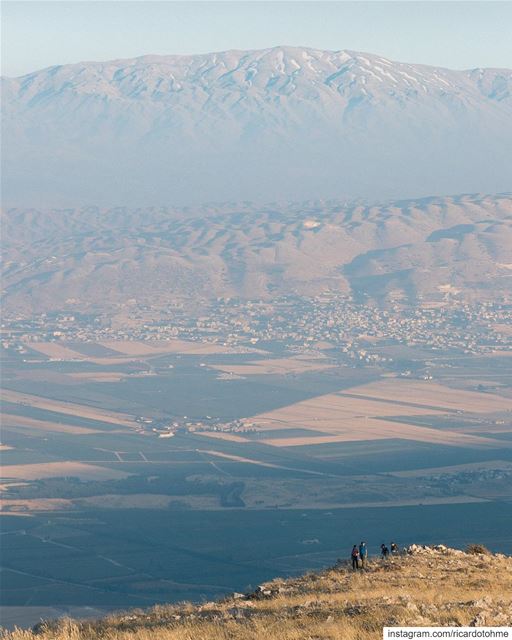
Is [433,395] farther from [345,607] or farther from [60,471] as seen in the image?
[345,607]

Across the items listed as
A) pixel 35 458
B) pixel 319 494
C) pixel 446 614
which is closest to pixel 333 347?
pixel 35 458

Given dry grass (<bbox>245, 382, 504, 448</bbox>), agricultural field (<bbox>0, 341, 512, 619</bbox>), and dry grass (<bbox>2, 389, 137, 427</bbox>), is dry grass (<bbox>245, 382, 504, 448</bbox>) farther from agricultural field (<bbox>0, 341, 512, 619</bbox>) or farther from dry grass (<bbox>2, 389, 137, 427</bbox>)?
dry grass (<bbox>2, 389, 137, 427</bbox>)

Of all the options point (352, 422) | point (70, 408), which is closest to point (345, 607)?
point (352, 422)

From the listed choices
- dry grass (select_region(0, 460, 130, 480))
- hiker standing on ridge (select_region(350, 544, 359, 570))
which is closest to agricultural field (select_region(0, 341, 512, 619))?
dry grass (select_region(0, 460, 130, 480))

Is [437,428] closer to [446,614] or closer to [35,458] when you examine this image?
[35,458]

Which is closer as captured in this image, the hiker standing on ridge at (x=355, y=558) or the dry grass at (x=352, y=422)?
the hiker standing on ridge at (x=355, y=558)

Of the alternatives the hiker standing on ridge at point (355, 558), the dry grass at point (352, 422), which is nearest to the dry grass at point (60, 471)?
the dry grass at point (352, 422)

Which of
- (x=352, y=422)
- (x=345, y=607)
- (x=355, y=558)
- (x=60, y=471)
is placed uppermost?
(x=345, y=607)

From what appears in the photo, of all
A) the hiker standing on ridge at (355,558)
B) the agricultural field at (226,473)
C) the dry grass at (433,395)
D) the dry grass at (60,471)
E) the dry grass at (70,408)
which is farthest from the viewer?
→ the dry grass at (433,395)

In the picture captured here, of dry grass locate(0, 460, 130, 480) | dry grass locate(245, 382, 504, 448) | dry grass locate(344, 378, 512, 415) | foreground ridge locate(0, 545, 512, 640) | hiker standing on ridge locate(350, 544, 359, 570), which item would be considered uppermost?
foreground ridge locate(0, 545, 512, 640)

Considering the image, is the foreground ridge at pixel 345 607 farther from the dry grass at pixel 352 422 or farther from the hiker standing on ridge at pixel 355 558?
the dry grass at pixel 352 422
